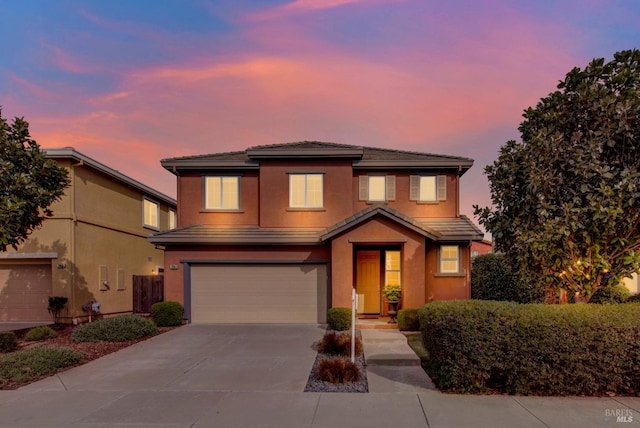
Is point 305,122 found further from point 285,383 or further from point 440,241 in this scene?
point 285,383

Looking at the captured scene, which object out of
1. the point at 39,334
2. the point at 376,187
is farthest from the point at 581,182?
the point at 39,334

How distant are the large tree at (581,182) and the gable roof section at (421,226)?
4.96 m

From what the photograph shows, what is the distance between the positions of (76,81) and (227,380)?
1340cm

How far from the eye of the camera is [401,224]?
13.3 meters

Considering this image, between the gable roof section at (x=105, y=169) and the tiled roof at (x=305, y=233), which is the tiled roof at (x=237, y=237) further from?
the gable roof section at (x=105, y=169)

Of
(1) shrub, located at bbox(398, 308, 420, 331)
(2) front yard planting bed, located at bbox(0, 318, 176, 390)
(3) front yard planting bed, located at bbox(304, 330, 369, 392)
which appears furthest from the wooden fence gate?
(3) front yard planting bed, located at bbox(304, 330, 369, 392)

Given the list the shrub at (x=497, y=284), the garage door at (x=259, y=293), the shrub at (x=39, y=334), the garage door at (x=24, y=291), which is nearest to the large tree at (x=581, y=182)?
the garage door at (x=259, y=293)

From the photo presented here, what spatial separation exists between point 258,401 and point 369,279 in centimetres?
916

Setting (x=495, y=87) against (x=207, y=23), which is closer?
(x=207, y=23)

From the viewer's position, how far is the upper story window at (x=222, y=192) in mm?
15789

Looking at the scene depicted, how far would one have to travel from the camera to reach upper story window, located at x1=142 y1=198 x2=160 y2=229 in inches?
794

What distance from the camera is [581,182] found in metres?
7.32

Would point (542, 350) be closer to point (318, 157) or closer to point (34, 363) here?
point (34, 363)

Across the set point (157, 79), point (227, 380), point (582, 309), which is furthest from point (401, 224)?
point (157, 79)
